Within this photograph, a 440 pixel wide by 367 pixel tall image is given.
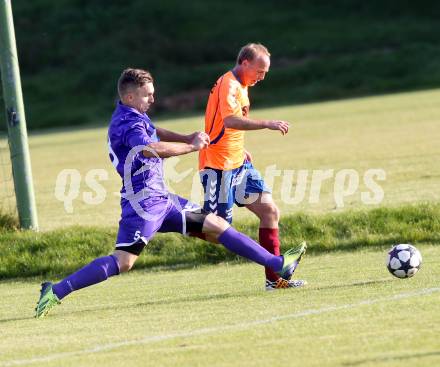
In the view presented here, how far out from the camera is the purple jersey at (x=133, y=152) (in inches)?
347

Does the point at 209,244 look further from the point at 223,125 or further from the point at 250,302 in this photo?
the point at 250,302

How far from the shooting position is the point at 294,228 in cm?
1256

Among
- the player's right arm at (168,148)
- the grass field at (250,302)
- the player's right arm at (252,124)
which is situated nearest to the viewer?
the grass field at (250,302)

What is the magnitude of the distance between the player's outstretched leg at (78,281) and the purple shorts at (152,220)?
0.56ft

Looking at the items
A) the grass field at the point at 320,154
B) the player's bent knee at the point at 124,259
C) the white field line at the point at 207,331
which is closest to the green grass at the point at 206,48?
the grass field at the point at 320,154

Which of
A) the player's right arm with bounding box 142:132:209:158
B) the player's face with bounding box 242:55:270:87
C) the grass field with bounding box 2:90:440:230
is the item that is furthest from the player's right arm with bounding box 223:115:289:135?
the grass field with bounding box 2:90:440:230

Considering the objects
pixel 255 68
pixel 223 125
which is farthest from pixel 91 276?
pixel 255 68

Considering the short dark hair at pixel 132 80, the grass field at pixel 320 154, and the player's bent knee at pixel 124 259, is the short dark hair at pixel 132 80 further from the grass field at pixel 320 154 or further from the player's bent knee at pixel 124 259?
the grass field at pixel 320 154

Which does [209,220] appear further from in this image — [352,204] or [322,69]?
[322,69]

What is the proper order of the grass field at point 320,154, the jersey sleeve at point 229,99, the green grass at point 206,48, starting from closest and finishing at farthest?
the jersey sleeve at point 229,99 → the grass field at point 320,154 → the green grass at point 206,48

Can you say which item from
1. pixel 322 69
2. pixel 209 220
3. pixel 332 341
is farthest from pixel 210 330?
pixel 322 69

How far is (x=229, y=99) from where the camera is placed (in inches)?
387

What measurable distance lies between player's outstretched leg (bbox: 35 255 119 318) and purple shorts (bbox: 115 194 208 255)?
6.7 inches

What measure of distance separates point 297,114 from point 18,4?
40.9 meters
